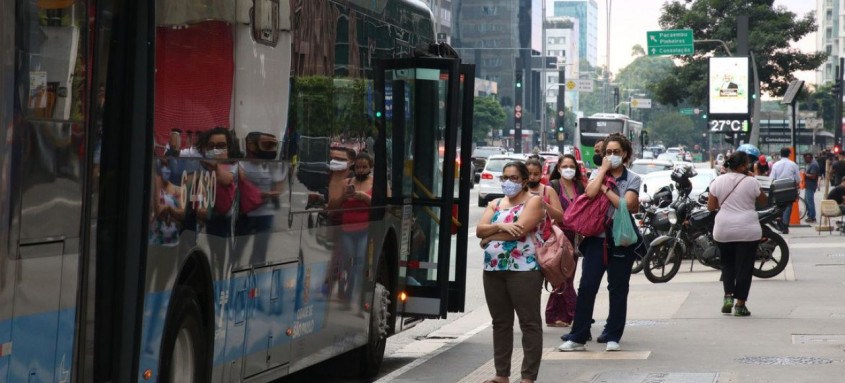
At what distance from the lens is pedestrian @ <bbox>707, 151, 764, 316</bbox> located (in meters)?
15.0

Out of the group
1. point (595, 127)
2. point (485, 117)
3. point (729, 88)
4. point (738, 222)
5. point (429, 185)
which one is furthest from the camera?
point (485, 117)

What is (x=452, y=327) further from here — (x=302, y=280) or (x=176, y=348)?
(x=176, y=348)

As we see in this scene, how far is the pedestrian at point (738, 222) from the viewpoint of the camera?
1496 centimetres

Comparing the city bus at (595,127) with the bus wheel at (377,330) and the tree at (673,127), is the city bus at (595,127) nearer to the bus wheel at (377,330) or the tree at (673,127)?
the bus wheel at (377,330)

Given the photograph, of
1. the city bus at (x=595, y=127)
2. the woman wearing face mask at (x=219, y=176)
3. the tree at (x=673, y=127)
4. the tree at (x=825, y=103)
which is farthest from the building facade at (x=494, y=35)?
the woman wearing face mask at (x=219, y=176)

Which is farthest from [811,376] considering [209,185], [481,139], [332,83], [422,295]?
[481,139]

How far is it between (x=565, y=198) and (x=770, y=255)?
6651 mm

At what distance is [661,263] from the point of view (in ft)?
68.0

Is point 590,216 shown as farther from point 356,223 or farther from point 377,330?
point 356,223

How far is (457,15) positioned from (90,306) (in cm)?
16111

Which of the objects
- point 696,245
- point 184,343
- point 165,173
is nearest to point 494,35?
point 696,245

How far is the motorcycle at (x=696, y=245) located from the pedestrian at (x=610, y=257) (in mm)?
7679

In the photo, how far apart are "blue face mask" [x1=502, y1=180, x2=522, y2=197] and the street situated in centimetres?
154

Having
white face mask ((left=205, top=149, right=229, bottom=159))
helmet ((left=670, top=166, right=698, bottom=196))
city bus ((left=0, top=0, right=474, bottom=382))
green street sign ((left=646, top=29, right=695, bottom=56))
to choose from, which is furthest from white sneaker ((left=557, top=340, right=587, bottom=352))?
green street sign ((left=646, top=29, right=695, bottom=56))
